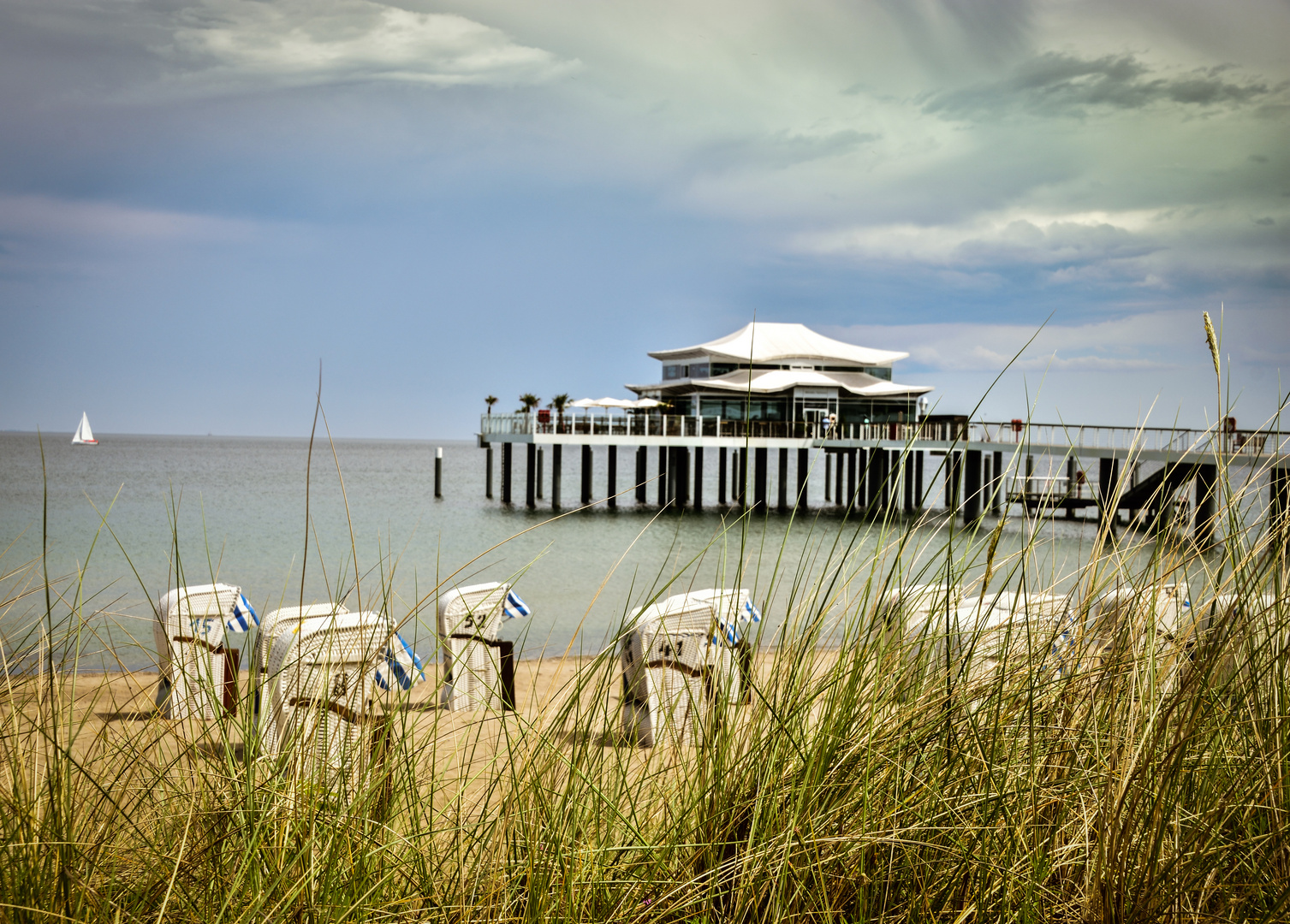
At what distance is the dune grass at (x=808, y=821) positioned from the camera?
1489mm

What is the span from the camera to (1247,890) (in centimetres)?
154

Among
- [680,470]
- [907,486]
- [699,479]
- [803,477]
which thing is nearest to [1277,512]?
[907,486]

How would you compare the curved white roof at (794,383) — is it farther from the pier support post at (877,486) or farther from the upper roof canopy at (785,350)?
the pier support post at (877,486)

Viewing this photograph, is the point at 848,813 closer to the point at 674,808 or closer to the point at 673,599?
the point at 674,808

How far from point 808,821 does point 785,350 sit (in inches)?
1637

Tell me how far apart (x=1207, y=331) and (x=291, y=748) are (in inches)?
73.4

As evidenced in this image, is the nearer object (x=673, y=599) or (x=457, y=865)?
(x=457, y=865)

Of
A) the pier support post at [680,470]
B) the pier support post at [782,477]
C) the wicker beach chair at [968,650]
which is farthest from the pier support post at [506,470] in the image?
the wicker beach chair at [968,650]

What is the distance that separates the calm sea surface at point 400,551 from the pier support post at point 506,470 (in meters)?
0.71

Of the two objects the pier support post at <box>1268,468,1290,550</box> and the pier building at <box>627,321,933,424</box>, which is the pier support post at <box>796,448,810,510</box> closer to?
the pier support post at <box>1268,468,1290,550</box>

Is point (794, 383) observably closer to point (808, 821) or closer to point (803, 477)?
point (803, 477)


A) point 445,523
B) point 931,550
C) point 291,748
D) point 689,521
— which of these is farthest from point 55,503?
point 291,748

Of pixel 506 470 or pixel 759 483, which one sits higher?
pixel 506 470

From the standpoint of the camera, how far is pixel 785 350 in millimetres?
42375
